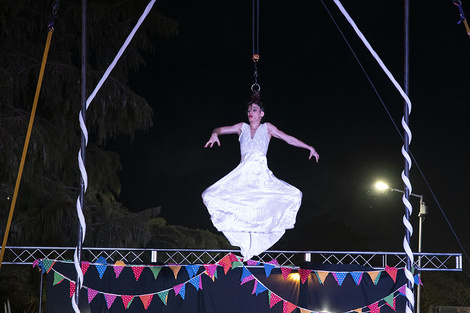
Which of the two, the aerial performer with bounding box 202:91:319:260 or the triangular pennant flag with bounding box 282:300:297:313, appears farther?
the triangular pennant flag with bounding box 282:300:297:313

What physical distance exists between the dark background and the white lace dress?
20.4 ft

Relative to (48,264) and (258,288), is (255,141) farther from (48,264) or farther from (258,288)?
(48,264)

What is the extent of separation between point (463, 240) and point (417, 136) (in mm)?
3330

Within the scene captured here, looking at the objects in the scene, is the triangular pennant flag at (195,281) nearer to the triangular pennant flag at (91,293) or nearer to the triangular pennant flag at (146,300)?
the triangular pennant flag at (146,300)

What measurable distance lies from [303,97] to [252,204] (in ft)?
24.8

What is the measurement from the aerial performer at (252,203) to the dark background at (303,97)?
620cm

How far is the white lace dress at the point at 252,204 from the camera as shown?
5168mm

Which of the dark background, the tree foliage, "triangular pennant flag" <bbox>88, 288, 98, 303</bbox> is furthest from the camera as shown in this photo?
the dark background

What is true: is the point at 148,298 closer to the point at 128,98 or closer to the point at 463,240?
the point at 128,98

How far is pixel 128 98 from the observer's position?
9156 mm

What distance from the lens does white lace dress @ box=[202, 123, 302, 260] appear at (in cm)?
517

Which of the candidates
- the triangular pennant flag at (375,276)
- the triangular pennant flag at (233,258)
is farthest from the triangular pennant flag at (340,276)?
the triangular pennant flag at (233,258)

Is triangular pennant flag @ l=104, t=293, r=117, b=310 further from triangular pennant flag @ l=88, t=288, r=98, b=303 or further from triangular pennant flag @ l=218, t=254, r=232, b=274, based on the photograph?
triangular pennant flag @ l=218, t=254, r=232, b=274

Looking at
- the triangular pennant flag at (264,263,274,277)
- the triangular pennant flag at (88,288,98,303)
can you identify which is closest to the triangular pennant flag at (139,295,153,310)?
the triangular pennant flag at (88,288,98,303)
